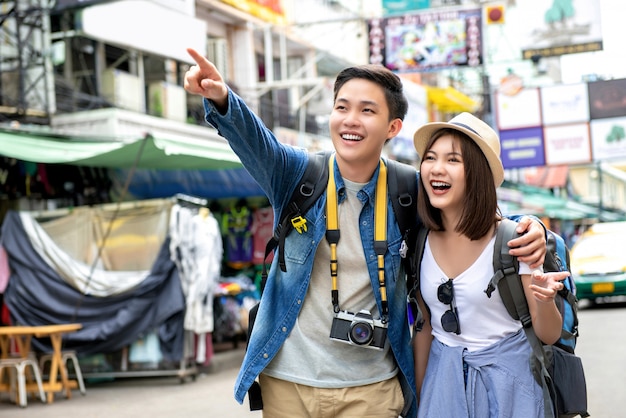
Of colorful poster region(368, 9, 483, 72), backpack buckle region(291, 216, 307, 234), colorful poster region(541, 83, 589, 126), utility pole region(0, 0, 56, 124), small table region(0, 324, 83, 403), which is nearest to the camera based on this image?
backpack buckle region(291, 216, 307, 234)

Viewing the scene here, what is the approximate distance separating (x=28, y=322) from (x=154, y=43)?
24.2 ft

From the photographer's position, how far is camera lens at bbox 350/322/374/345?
3074mm

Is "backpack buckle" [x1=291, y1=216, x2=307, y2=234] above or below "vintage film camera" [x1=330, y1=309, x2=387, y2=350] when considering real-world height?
above

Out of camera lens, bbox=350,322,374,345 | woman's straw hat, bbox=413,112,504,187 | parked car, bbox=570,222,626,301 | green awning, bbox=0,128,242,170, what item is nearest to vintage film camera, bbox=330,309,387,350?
camera lens, bbox=350,322,374,345

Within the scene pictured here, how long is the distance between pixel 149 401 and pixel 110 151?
2659 millimetres

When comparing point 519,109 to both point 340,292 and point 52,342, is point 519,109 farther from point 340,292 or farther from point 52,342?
point 340,292

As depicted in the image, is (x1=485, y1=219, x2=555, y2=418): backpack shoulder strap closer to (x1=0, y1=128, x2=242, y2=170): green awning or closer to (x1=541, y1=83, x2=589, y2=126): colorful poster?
(x1=0, y1=128, x2=242, y2=170): green awning

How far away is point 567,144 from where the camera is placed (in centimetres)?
2225

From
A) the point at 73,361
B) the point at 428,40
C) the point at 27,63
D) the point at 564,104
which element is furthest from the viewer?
the point at 564,104

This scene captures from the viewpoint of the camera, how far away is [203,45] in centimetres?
1717

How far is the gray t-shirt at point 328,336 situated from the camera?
318 cm

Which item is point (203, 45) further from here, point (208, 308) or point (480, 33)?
point (208, 308)

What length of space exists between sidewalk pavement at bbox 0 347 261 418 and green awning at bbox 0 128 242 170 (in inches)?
98.3

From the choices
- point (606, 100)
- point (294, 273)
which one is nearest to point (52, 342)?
point (294, 273)
